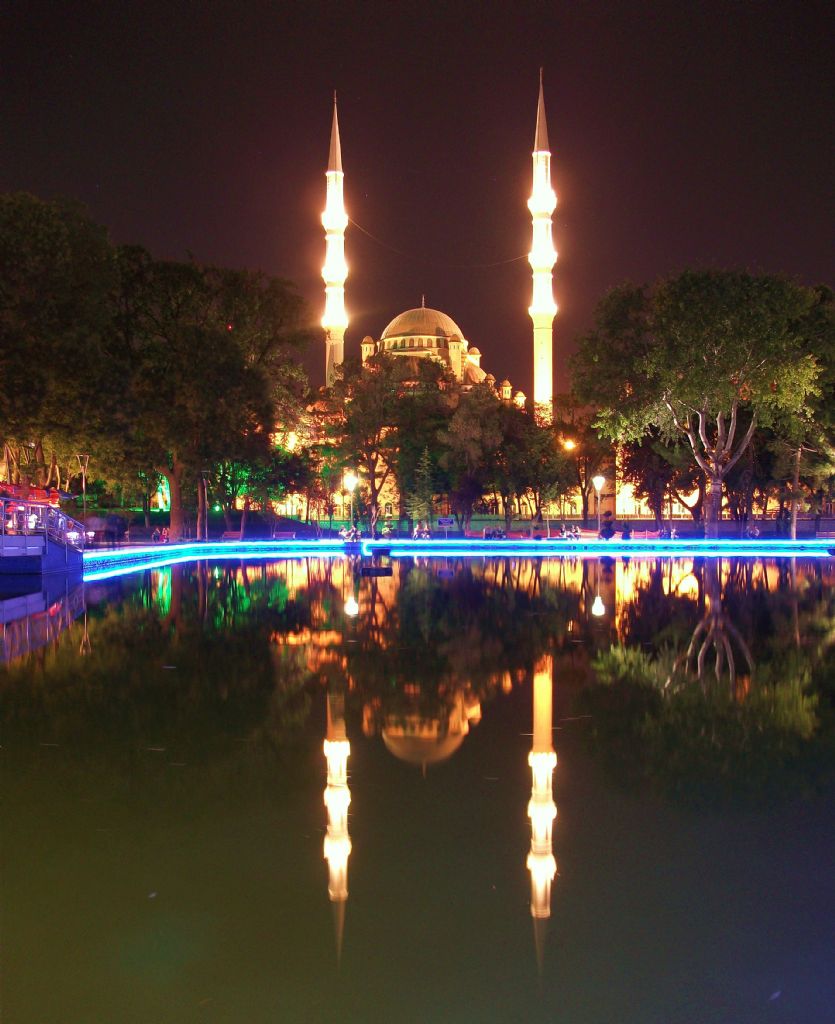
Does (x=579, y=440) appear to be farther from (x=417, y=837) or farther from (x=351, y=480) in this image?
(x=417, y=837)

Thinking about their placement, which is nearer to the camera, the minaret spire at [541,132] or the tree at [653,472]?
the tree at [653,472]

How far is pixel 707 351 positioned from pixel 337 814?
109ft

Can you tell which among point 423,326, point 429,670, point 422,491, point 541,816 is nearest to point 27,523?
point 429,670

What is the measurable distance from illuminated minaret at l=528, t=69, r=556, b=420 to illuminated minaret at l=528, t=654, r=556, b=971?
208ft

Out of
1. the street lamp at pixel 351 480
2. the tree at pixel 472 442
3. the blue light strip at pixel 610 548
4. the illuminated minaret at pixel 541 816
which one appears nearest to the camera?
the illuminated minaret at pixel 541 816

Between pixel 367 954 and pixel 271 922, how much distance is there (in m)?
0.45

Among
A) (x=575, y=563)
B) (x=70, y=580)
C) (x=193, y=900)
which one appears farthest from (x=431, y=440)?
(x=193, y=900)

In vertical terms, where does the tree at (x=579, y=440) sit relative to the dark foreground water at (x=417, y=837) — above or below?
above

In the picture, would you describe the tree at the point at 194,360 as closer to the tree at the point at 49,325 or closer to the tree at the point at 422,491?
the tree at the point at 49,325

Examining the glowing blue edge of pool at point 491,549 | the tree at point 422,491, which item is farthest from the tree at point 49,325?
the tree at point 422,491

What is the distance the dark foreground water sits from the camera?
3631mm

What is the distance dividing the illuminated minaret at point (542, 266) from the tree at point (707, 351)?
30.4m

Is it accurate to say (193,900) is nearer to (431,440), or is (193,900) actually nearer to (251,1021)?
(251,1021)

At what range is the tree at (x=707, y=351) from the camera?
118 feet
